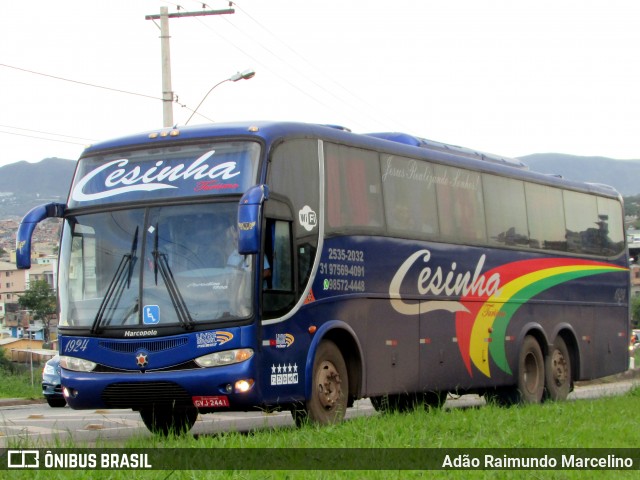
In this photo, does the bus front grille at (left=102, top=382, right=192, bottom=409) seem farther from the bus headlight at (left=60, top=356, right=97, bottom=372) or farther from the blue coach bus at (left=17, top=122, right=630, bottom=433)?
the bus headlight at (left=60, top=356, right=97, bottom=372)

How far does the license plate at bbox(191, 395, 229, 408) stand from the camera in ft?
39.1

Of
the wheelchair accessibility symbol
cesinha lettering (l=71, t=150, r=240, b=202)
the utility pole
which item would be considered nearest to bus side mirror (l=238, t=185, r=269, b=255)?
cesinha lettering (l=71, t=150, r=240, b=202)

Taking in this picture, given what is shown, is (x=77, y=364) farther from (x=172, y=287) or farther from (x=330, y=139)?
(x=330, y=139)

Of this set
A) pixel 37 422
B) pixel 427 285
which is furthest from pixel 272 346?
pixel 37 422

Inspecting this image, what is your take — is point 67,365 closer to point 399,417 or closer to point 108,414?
point 399,417

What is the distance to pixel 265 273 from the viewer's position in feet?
40.3

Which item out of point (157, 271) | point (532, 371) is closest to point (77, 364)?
point (157, 271)

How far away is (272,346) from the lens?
12312mm

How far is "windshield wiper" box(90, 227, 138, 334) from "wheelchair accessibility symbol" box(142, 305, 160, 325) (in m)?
0.35

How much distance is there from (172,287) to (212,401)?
124 centimetres

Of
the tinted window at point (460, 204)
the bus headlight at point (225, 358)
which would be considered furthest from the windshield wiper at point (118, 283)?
the tinted window at point (460, 204)

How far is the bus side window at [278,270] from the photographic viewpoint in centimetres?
1234

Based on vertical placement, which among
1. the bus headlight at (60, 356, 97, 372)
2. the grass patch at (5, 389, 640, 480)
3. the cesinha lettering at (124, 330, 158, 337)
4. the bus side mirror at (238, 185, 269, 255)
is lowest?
the grass patch at (5, 389, 640, 480)

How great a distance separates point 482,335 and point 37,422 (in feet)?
21.6
